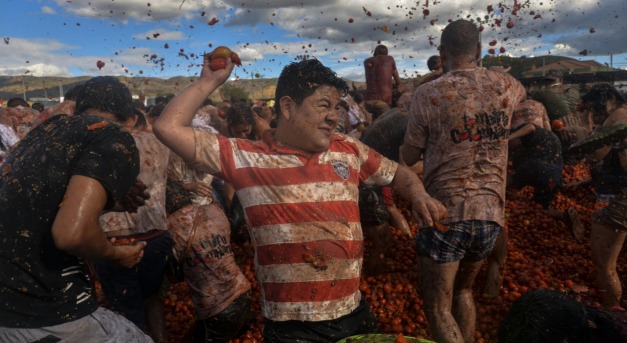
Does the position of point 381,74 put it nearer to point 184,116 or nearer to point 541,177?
point 541,177

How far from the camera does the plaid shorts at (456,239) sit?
322 centimetres

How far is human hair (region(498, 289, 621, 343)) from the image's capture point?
1.87 m

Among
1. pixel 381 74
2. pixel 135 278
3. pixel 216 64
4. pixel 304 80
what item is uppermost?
pixel 381 74

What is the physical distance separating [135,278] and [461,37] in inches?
135

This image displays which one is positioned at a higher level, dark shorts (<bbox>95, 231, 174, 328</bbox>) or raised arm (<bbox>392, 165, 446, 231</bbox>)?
raised arm (<bbox>392, 165, 446, 231</bbox>)

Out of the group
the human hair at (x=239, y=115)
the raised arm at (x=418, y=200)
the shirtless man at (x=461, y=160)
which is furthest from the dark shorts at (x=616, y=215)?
the human hair at (x=239, y=115)

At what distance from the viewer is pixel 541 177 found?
6609mm

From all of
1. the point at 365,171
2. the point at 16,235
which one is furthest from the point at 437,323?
the point at 16,235

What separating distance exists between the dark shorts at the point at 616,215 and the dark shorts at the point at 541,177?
7.88 ft

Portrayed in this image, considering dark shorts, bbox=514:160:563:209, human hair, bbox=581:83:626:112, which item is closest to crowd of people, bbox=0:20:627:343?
human hair, bbox=581:83:626:112

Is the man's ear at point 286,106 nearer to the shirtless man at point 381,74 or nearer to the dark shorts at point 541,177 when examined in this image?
the dark shorts at point 541,177

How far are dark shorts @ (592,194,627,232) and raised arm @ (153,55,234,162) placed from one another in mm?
4019

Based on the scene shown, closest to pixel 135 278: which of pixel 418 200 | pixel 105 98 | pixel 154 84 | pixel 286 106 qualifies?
pixel 105 98

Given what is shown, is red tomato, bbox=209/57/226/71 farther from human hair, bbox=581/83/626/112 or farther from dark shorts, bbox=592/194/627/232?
human hair, bbox=581/83/626/112
